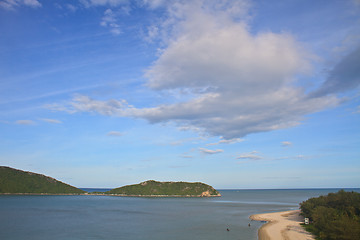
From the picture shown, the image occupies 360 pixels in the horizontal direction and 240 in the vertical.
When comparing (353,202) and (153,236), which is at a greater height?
(353,202)

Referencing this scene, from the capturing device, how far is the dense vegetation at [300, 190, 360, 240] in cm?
4499

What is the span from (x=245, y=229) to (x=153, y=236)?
2737cm

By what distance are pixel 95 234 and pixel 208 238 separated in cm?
2830

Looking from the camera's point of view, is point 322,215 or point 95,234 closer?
point 322,215

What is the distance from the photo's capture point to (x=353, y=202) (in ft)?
215

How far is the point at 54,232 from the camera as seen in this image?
67500 millimetres

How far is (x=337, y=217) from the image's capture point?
53.8m

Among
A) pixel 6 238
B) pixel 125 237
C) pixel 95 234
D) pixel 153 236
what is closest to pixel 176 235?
pixel 153 236

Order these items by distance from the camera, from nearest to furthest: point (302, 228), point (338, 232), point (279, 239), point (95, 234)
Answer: point (338, 232) → point (279, 239) → point (95, 234) → point (302, 228)

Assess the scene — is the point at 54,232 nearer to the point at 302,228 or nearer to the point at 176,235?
the point at 176,235

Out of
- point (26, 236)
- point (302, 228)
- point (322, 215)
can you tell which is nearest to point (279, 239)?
point (322, 215)

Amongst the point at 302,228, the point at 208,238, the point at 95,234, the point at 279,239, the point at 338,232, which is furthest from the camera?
the point at 302,228

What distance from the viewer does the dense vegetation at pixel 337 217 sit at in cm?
4499

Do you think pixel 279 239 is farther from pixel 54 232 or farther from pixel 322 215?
pixel 54 232
